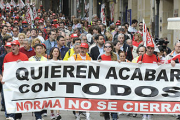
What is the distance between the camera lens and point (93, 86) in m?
9.73

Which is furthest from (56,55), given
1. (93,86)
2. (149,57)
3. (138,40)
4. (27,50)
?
(138,40)

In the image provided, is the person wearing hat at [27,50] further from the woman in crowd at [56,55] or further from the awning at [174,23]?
the awning at [174,23]

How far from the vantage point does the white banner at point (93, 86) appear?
9.60 metres

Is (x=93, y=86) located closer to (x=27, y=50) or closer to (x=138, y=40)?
(x=27, y=50)

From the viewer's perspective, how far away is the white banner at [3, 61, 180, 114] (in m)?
9.60

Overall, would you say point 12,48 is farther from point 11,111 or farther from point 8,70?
point 11,111

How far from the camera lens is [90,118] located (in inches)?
443

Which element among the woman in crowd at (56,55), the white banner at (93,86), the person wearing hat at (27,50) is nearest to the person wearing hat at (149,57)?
the white banner at (93,86)

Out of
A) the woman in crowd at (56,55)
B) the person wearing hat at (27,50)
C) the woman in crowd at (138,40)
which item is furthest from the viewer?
the woman in crowd at (138,40)

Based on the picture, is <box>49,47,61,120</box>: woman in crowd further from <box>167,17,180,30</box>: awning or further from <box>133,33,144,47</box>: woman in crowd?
<box>133,33,144,47</box>: woman in crowd

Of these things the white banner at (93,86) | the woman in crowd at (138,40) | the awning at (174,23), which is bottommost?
the white banner at (93,86)

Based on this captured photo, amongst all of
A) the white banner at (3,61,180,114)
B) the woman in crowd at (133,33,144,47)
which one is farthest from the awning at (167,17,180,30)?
the woman in crowd at (133,33,144,47)

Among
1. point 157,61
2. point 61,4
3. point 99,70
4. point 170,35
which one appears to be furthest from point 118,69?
point 61,4

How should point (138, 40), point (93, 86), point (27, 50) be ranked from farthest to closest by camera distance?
point (138, 40)
point (27, 50)
point (93, 86)
